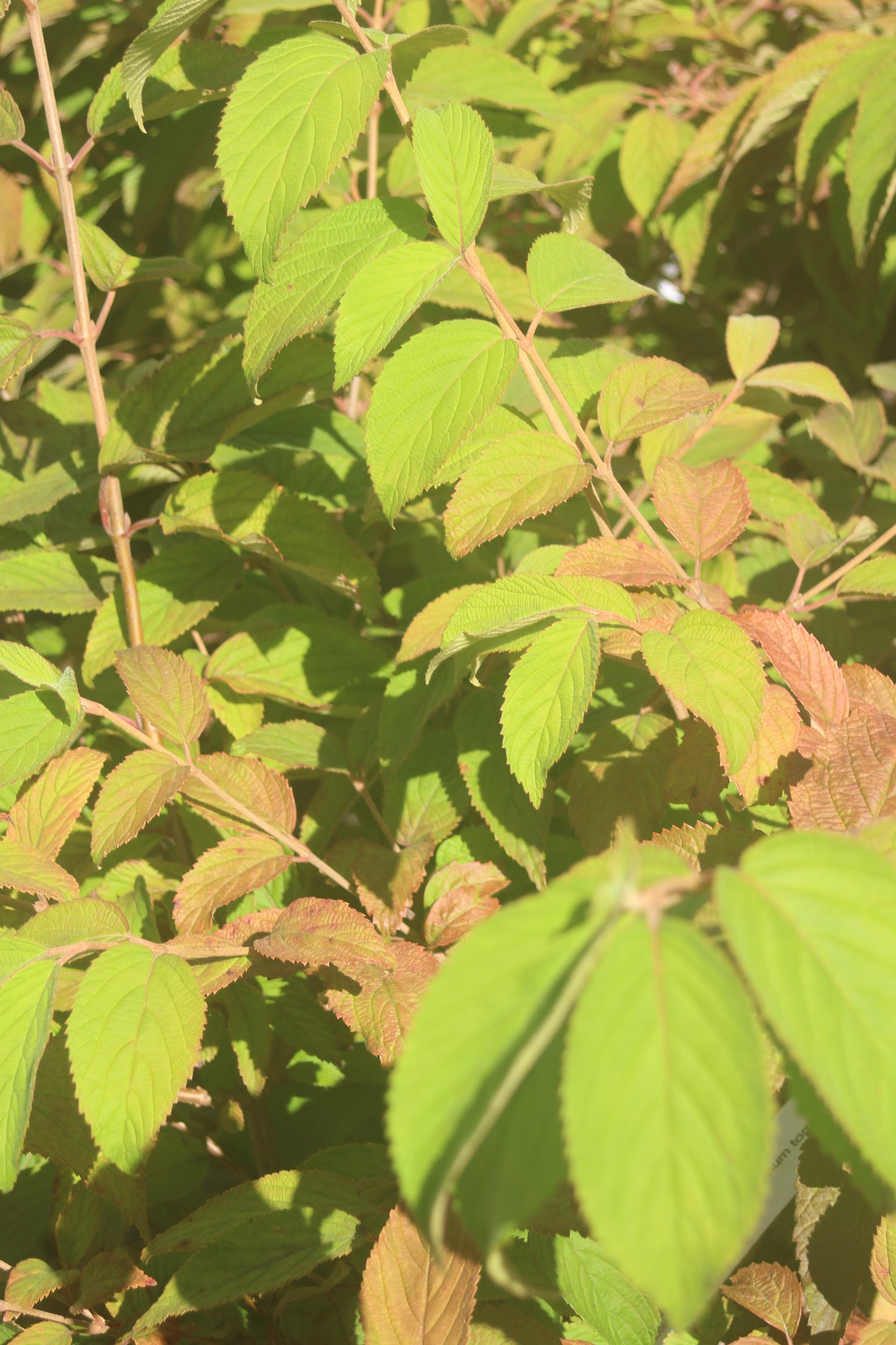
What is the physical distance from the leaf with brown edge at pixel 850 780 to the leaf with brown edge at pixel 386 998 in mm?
309

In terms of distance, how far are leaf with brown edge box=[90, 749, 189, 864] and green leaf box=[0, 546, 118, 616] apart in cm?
31

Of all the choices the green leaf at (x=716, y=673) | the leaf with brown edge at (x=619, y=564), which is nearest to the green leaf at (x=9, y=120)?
the leaf with brown edge at (x=619, y=564)

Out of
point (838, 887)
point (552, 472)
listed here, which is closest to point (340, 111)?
point (552, 472)

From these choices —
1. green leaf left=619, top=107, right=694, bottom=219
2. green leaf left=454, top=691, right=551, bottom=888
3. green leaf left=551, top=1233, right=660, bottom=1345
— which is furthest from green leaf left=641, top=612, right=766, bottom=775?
green leaf left=619, top=107, right=694, bottom=219

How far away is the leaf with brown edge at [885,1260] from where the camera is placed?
80 centimetres

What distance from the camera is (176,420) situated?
3.51 ft

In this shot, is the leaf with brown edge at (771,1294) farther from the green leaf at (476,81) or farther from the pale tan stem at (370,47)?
the green leaf at (476,81)

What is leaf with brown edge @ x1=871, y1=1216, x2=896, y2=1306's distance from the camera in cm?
80

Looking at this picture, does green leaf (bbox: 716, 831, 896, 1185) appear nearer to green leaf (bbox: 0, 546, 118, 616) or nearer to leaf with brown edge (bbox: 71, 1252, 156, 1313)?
leaf with brown edge (bbox: 71, 1252, 156, 1313)

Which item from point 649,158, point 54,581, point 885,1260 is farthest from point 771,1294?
point 649,158

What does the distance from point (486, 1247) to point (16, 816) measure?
753 mm

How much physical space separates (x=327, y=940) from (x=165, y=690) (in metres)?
0.28

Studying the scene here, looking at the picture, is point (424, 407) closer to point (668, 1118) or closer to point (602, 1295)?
point (668, 1118)

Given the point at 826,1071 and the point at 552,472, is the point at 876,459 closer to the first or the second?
the point at 552,472
